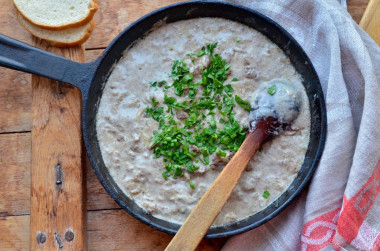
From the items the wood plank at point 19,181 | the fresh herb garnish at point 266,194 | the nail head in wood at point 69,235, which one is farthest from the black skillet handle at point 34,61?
the fresh herb garnish at point 266,194

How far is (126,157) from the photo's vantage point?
262cm

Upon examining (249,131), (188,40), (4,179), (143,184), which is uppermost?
(188,40)

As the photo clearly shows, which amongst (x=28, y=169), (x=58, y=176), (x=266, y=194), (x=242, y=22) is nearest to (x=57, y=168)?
(x=58, y=176)

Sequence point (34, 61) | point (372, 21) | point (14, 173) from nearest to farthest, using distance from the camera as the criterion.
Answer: point (34, 61)
point (372, 21)
point (14, 173)

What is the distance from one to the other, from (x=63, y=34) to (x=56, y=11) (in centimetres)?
14

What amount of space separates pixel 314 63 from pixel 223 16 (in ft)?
1.80

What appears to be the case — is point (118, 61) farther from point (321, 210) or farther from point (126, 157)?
point (321, 210)

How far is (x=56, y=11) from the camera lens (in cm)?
270

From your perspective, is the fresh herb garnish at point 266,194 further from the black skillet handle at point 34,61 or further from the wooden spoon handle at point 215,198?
the black skillet handle at point 34,61

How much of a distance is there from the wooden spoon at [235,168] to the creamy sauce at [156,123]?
0.27ft

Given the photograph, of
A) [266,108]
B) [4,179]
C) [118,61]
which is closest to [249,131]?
[266,108]

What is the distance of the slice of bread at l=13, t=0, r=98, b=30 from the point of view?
2.66 metres

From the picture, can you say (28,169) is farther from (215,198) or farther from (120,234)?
(215,198)

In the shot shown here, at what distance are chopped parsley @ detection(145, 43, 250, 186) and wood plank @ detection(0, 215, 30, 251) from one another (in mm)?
857
